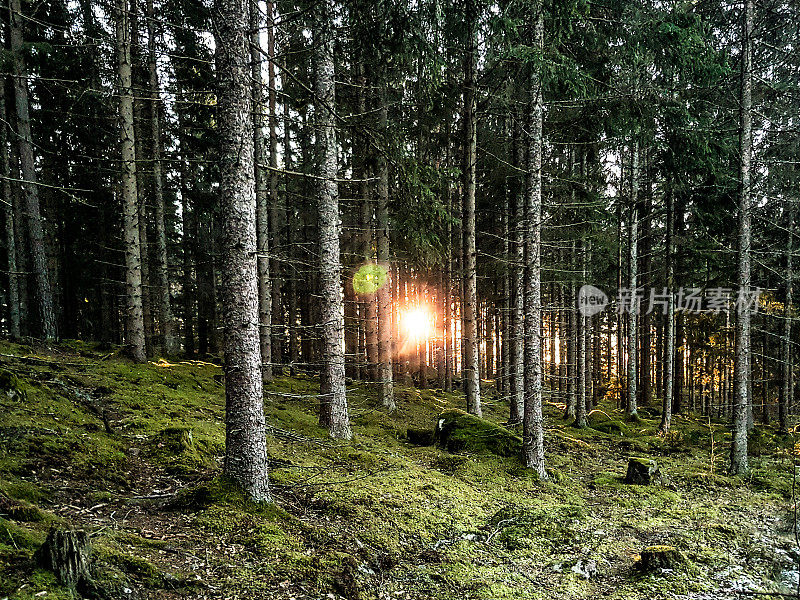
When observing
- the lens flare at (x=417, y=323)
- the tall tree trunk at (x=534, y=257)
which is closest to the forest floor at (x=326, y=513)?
the tall tree trunk at (x=534, y=257)

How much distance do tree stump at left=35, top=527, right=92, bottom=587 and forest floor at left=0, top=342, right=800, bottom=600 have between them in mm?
75

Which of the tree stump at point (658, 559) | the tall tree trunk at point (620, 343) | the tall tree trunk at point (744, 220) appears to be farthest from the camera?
the tall tree trunk at point (620, 343)

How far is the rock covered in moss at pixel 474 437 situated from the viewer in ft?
33.7

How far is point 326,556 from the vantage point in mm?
4824

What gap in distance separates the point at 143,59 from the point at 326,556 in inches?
658

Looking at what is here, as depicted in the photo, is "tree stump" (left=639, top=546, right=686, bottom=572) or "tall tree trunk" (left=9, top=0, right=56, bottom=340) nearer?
"tree stump" (left=639, top=546, right=686, bottom=572)

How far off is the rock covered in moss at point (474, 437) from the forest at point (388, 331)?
6 cm

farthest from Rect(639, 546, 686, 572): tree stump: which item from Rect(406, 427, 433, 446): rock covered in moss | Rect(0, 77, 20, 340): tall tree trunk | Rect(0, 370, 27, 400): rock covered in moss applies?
Rect(0, 77, 20, 340): tall tree trunk

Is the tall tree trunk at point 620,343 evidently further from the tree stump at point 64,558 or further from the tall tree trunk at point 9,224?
the tall tree trunk at point 9,224

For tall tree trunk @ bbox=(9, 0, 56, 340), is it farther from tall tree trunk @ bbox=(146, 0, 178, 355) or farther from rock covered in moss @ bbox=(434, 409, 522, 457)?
rock covered in moss @ bbox=(434, 409, 522, 457)

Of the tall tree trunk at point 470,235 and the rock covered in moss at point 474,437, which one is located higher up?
the tall tree trunk at point 470,235

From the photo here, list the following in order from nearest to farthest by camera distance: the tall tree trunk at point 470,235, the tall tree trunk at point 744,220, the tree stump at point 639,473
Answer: the tree stump at point 639,473
the tall tree trunk at point 744,220
the tall tree trunk at point 470,235

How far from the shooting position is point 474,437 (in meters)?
10.6

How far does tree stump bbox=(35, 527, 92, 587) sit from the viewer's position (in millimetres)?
3041
